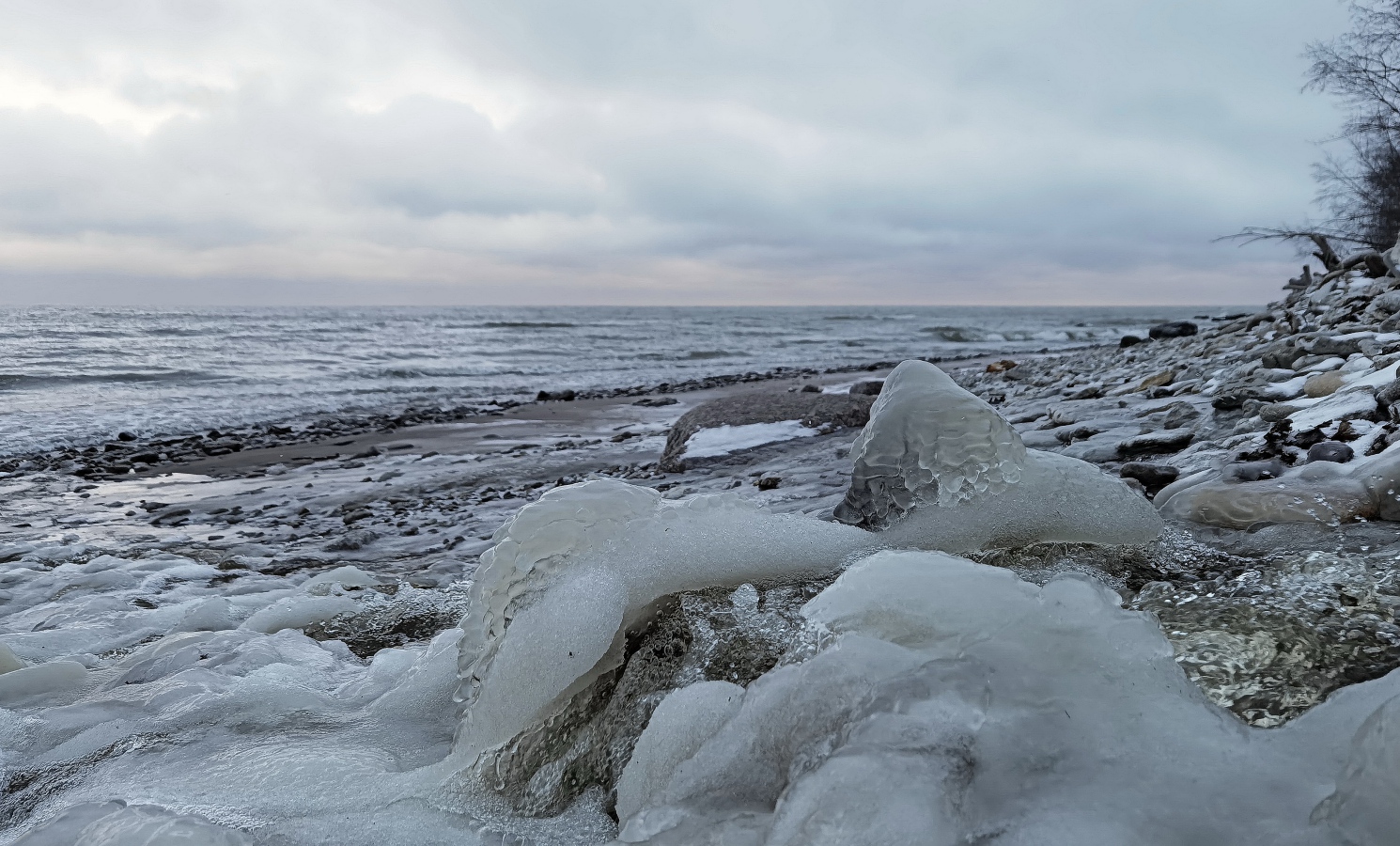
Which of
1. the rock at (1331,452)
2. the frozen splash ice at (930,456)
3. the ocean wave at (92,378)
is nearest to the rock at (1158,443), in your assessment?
the rock at (1331,452)

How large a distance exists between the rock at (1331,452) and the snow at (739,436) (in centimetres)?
391

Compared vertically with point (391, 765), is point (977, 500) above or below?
above

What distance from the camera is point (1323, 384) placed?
3.58 metres

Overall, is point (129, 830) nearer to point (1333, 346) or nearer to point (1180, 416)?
point (1180, 416)

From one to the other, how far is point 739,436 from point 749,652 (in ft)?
15.7

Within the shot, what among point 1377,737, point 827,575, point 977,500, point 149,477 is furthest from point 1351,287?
point 149,477

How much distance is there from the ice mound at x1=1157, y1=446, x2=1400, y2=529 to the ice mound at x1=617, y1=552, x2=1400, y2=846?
1.21 m

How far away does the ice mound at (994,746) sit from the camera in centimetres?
93

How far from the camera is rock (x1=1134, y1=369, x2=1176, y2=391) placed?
5.75m

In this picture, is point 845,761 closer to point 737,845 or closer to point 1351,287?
point 737,845

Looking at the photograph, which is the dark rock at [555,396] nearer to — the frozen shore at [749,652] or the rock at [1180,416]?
the frozen shore at [749,652]

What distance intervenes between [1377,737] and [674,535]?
54.7 inches

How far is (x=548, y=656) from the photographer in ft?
5.49

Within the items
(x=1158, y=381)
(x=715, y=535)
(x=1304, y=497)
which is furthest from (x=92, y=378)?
(x=1304, y=497)
